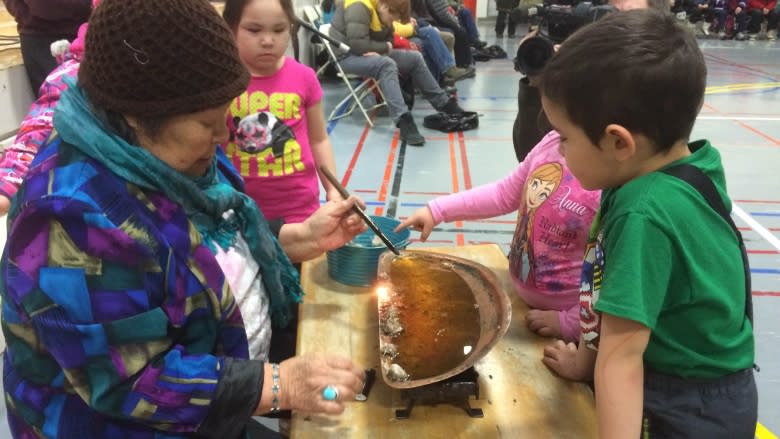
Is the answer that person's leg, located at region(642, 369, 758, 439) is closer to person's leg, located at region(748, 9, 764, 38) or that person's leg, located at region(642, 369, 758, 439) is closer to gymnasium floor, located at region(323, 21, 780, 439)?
gymnasium floor, located at region(323, 21, 780, 439)

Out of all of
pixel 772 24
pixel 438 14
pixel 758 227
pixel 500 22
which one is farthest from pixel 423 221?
pixel 772 24

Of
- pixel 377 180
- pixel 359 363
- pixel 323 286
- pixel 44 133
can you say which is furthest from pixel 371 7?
pixel 359 363

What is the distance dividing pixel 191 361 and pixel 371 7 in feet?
15.1

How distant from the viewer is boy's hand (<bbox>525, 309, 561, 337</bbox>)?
1309 mm

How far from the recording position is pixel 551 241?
1.36m

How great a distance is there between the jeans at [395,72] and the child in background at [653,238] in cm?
409

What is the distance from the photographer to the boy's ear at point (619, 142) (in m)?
0.89

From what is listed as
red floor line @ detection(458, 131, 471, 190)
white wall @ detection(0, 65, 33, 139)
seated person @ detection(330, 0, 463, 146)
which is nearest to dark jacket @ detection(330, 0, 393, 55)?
seated person @ detection(330, 0, 463, 146)

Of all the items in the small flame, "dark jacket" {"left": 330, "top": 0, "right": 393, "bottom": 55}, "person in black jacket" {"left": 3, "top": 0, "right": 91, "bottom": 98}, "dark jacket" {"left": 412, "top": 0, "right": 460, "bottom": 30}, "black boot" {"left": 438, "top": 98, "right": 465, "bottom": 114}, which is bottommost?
"black boot" {"left": 438, "top": 98, "right": 465, "bottom": 114}

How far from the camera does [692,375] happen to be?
0.99 metres

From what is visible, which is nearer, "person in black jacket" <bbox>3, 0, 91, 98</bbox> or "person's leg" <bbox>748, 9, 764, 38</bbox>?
"person in black jacket" <bbox>3, 0, 91, 98</bbox>

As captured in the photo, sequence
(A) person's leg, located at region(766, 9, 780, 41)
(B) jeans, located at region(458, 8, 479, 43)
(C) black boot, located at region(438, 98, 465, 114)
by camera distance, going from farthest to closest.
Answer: (A) person's leg, located at region(766, 9, 780, 41)
(B) jeans, located at region(458, 8, 479, 43)
(C) black boot, located at region(438, 98, 465, 114)

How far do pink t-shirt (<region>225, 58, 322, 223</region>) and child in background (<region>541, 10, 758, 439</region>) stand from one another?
112 cm

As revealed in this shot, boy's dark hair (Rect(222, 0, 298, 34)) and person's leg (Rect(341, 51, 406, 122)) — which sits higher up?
boy's dark hair (Rect(222, 0, 298, 34))
